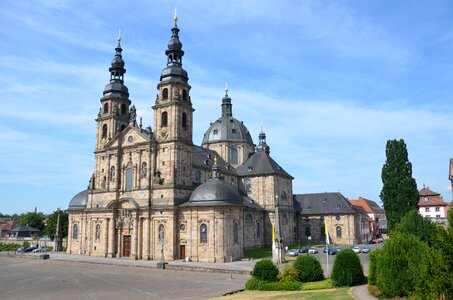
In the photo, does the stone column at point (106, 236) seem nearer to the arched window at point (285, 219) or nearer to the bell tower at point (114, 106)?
the bell tower at point (114, 106)

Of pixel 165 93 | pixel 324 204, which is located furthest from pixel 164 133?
pixel 324 204

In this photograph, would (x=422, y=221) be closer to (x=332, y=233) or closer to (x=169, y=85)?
(x=169, y=85)

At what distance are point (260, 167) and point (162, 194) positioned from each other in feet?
78.4

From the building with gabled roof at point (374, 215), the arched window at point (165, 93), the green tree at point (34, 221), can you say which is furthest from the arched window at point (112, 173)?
the building with gabled roof at point (374, 215)

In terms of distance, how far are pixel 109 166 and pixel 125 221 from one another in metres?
8.80

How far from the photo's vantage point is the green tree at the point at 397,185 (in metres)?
47.7

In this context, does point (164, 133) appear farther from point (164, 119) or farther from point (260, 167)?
point (260, 167)

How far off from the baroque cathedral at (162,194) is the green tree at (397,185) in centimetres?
1518

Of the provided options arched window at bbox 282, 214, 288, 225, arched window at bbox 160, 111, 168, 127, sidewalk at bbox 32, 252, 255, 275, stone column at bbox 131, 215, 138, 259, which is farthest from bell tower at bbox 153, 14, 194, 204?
arched window at bbox 282, 214, 288, 225

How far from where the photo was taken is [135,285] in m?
32.0

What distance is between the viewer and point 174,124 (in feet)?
177

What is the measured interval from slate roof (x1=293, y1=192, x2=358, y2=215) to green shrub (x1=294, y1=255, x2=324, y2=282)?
1863 inches

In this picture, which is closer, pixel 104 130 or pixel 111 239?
pixel 111 239

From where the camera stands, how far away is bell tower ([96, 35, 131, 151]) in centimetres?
6184
